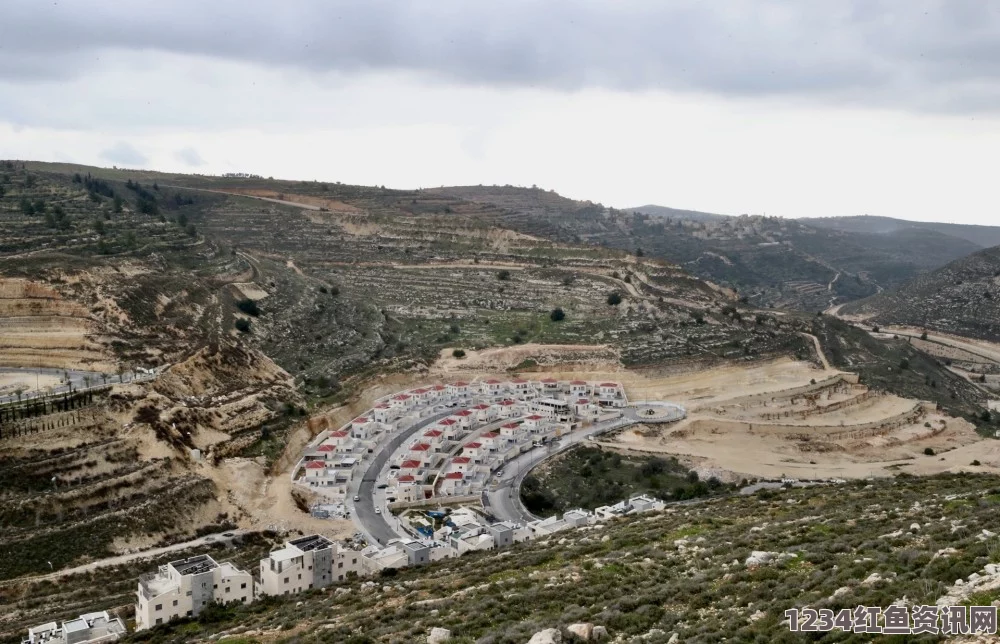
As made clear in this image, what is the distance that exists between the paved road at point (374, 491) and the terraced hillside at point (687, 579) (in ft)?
25.3

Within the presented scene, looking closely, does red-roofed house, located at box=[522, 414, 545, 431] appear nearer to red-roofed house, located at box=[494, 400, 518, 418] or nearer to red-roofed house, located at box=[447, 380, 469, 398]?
red-roofed house, located at box=[494, 400, 518, 418]

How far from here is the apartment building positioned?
2511 cm

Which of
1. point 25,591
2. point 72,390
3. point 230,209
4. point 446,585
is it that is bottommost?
point 25,591

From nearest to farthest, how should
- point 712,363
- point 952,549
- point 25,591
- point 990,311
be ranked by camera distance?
point 952,549
point 25,591
point 712,363
point 990,311

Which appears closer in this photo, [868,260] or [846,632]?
[846,632]

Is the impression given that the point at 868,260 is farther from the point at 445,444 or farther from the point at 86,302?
the point at 86,302

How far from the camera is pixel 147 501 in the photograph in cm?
3058

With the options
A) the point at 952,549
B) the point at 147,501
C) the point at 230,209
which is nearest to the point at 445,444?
the point at 147,501

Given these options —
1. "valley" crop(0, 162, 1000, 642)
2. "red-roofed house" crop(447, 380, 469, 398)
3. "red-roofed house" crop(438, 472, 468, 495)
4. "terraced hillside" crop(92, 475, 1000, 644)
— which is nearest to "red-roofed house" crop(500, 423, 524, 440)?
"valley" crop(0, 162, 1000, 642)

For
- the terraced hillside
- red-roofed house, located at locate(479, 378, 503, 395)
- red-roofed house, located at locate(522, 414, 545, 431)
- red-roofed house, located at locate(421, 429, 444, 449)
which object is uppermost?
the terraced hillside

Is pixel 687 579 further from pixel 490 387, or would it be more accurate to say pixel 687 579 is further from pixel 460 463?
pixel 490 387

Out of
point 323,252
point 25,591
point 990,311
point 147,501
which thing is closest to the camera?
point 25,591

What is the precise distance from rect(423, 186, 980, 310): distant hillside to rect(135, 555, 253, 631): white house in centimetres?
10395

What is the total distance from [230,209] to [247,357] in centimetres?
5601
